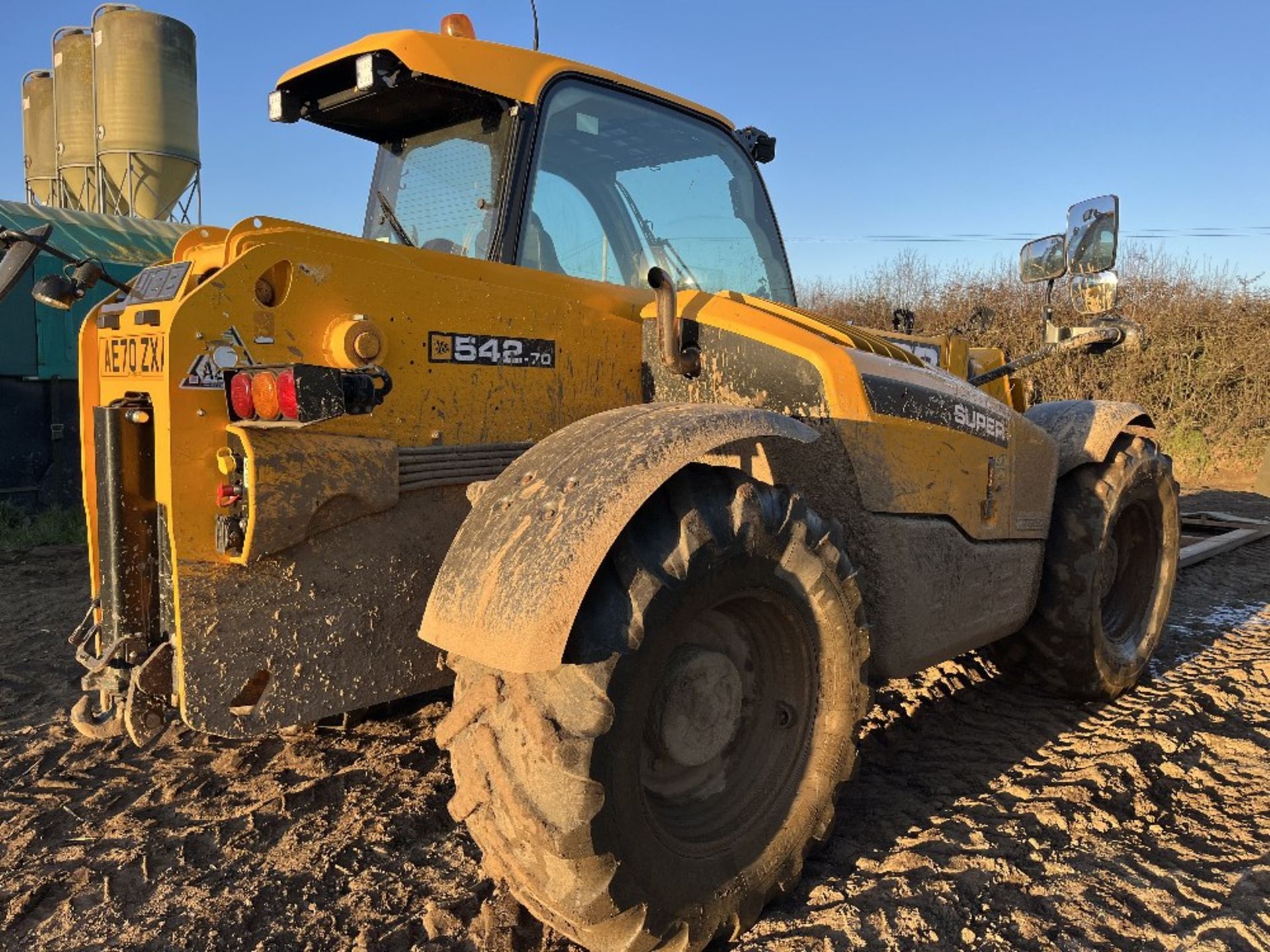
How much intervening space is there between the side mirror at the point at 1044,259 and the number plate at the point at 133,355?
3.50 m

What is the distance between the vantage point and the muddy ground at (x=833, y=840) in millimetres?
2475

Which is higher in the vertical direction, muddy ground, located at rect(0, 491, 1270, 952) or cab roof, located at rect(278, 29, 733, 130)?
cab roof, located at rect(278, 29, 733, 130)

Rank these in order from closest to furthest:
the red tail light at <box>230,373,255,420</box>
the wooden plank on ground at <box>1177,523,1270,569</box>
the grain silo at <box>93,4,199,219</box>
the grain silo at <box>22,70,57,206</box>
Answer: the red tail light at <box>230,373,255,420</box> → the wooden plank on ground at <box>1177,523,1270,569</box> → the grain silo at <box>93,4,199,219</box> → the grain silo at <box>22,70,57,206</box>

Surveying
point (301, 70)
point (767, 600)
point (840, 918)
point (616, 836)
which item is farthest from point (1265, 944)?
→ point (301, 70)

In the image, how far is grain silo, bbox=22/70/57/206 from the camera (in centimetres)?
1841

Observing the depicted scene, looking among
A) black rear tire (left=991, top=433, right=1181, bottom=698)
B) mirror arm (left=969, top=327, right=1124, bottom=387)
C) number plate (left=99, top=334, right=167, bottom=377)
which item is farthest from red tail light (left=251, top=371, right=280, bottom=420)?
black rear tire (left=991, top=433, right=1181, bottom=698)

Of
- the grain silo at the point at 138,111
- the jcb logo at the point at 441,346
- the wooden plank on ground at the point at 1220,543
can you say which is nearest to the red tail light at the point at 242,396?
the jcb logo at the point at 441,346

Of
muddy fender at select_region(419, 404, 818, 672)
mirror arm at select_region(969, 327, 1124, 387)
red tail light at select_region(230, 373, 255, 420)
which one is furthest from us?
mirror arm at select_region(969, 327, 1124, 387)

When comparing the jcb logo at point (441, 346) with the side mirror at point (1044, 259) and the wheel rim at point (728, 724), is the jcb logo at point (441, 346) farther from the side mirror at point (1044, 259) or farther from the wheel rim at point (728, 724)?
the side mirror at point (1044, 259)

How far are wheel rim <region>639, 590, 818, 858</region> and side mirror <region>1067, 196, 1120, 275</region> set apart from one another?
7.88 feet

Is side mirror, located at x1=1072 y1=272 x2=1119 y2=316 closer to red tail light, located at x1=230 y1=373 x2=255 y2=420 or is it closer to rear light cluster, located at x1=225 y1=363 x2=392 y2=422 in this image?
rear light cluster, located at x1=225 y1=363 x2=392 y2=422

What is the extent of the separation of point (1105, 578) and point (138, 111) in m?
17.1

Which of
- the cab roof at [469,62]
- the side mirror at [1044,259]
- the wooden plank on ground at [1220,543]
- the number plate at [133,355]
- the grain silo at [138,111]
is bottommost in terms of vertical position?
the wooden plank on ground at [1220,543]

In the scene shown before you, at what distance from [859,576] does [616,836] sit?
3.89 ft
